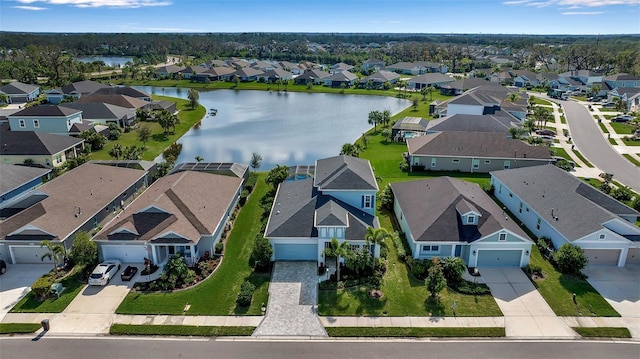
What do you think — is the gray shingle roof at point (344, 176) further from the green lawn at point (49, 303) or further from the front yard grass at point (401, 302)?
the green lawn at point (49, 303)

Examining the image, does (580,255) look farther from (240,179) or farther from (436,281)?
(240,179)

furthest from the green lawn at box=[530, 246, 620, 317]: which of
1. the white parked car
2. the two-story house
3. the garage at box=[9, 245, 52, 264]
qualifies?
the garage at box=[9, 245, 52, 264]

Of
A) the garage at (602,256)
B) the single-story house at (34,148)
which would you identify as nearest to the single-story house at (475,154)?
the garage at (602,256)

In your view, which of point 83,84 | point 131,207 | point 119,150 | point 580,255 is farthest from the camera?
point 83,84

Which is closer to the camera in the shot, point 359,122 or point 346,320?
point 346,320

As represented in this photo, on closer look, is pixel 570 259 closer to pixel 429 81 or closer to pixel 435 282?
pixel 435 282

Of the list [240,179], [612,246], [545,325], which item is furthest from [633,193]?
[240,179]
